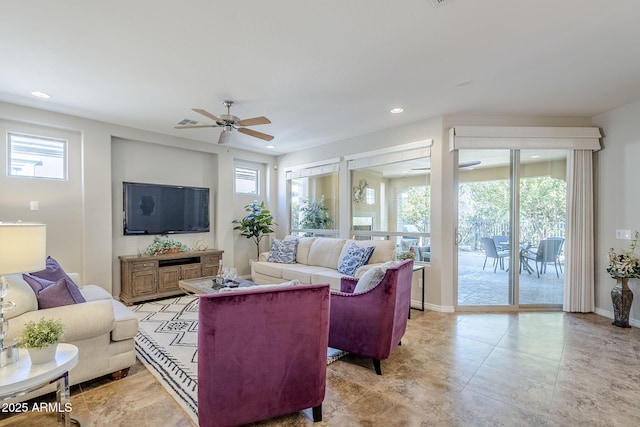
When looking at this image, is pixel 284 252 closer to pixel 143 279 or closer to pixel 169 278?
pixel 169 278

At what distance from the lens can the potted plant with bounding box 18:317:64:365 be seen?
1.62m

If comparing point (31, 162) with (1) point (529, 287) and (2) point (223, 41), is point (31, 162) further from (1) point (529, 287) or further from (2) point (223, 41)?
(1) point (529, 287)

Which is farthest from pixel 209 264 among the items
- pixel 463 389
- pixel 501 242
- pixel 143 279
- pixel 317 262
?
pixel 501 242

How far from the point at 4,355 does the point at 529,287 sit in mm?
5409

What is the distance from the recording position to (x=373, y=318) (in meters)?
2.46

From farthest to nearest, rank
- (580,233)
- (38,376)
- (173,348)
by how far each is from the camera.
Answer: (580,233)
(173,348)
(38,376)

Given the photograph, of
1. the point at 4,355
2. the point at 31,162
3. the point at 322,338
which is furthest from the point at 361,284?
the point at 31,162

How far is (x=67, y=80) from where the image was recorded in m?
3.09

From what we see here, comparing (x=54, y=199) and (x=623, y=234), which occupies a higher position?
(x=54, y=199)

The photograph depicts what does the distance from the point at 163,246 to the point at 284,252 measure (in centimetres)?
201

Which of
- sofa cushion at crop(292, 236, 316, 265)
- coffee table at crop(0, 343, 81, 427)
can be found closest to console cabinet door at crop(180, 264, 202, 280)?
sofa cushion at crop(292, 236, 316, 265)

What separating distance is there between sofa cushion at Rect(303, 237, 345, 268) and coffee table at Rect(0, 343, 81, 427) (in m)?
3.40

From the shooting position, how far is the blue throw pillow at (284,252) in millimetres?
5203

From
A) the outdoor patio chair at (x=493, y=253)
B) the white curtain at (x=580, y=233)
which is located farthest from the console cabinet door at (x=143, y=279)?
the white curtain at (x=580, y=233)
